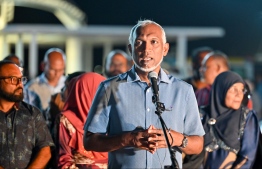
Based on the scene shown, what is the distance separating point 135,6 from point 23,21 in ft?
24.5

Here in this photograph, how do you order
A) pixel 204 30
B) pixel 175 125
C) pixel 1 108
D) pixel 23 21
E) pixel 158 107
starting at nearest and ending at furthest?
pixel 158 107, pixel 175 125, pixel 1 108, pixel 204 30, pixel 23 21

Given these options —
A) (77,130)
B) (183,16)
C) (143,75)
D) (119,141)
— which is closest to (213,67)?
(77,130)

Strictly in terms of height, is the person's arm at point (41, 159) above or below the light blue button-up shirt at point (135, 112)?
below

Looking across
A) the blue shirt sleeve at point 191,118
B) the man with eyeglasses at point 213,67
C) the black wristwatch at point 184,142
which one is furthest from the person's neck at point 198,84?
the black wristwatch at point 184,142

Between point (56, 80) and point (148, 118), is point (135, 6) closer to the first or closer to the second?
point (56, 80)

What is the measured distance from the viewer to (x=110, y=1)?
35.5 metres

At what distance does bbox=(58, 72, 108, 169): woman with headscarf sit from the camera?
24.1 feet

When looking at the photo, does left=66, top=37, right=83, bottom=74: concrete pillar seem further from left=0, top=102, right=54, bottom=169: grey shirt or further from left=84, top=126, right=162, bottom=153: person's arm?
left=84, top=126, right=162, bottom=153: person's arm

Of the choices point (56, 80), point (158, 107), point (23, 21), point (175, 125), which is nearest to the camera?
point (158, 107)

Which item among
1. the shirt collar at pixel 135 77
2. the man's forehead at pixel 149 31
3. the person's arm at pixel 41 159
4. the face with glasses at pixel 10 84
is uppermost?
the man's forehead at pixel 149 31

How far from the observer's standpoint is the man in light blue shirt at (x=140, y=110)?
5.67 metres

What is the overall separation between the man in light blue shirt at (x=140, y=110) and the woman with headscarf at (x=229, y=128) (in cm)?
214

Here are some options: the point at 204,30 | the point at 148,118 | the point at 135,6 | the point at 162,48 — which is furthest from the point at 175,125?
the point at 135,6

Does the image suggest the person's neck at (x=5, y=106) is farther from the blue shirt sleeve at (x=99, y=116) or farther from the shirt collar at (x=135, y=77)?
the shirt collar at (x=135, y=77)
